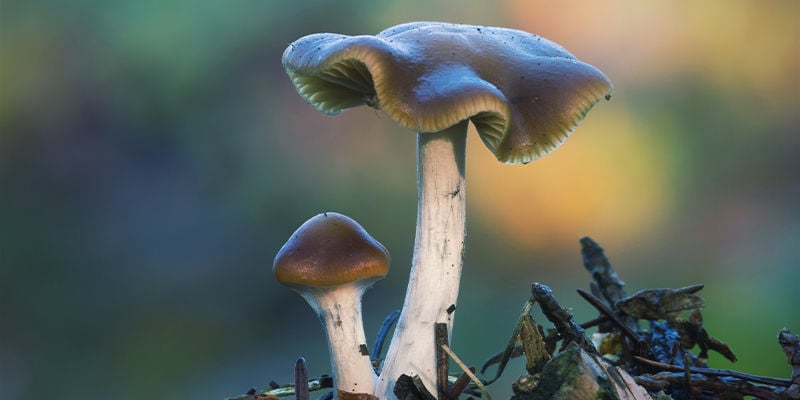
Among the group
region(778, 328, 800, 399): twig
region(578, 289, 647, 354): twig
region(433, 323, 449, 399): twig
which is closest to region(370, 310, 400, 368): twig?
region(433, 323, 449, 399): twig

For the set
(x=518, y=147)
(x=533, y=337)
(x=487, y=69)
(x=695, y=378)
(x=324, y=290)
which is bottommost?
(x=695, y=378)

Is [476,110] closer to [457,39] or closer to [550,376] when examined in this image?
[457,39]

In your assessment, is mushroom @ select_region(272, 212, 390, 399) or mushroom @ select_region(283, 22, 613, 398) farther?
mushroom @ select_region(272, 212, 390, 399)

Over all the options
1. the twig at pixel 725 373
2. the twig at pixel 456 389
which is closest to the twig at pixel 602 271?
the twig at pixel 725 373

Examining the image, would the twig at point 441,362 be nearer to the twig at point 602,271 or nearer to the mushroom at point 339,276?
the mushroom at point 339,276

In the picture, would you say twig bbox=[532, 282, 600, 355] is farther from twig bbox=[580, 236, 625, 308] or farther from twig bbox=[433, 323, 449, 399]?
twig bbox=[580, 236, 625, 308]

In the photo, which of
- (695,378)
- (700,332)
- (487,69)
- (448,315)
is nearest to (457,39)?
(487,69)

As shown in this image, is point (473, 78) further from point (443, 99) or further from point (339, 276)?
point (339, 276)
